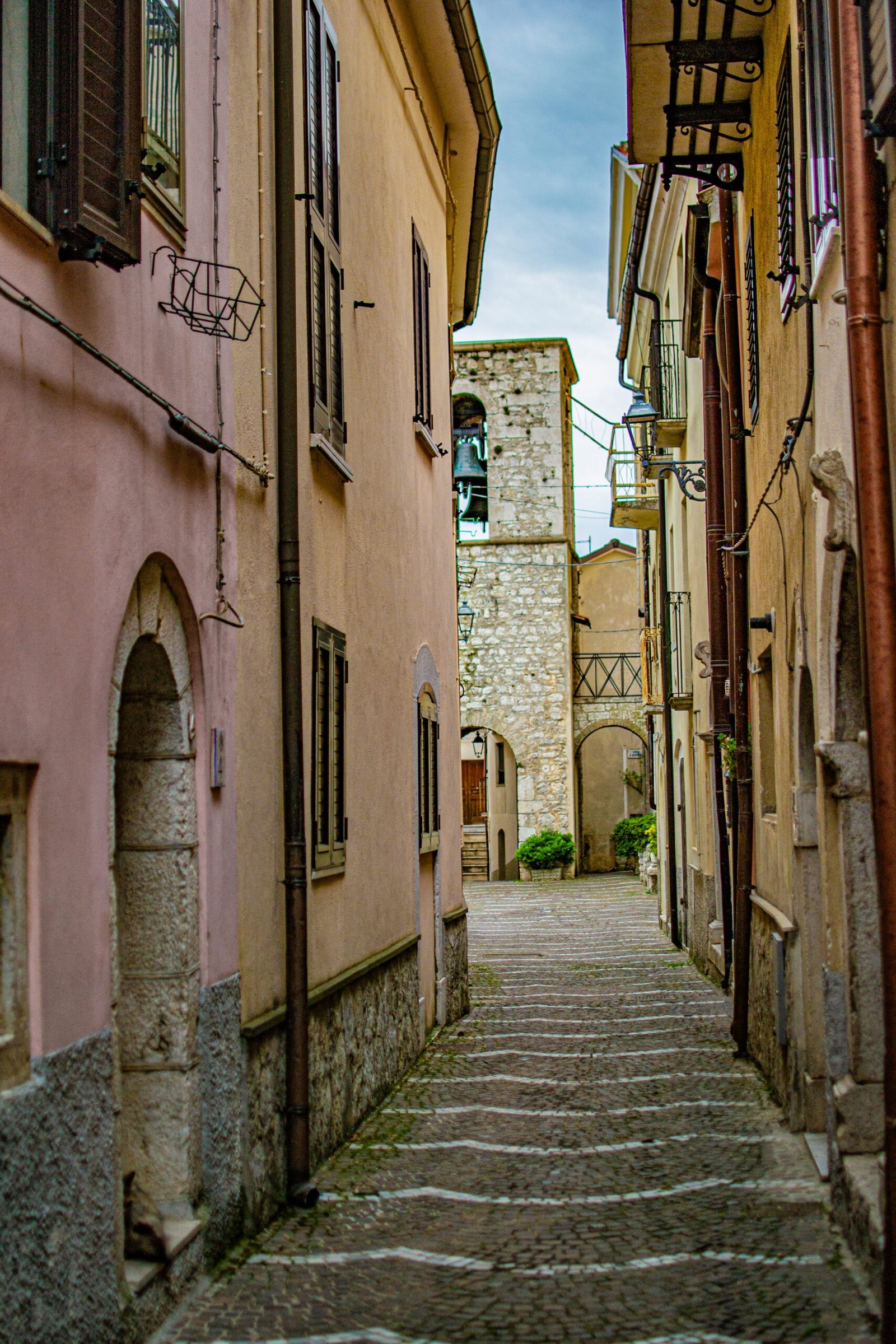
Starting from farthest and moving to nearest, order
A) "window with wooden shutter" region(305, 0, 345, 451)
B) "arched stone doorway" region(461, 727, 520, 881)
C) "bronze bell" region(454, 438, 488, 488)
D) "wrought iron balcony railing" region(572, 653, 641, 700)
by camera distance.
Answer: "arched stone doorway" region(461, 727, 520, 881), "wrought iron balcony railing" region(572, 653, 641, 700), "bronze bell" region(454, 438, 488, 488), "window with wooden shutter" region(305, 0, 345, 451)

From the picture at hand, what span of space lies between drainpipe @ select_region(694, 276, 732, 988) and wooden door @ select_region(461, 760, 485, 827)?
76.0ft

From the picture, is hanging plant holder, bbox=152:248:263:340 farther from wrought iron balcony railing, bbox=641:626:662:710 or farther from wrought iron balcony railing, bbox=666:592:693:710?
wrought iron balcony railing, bbox=641:626:662:710

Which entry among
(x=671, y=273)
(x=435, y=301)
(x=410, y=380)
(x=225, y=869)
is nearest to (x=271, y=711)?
(x=225, y=869)

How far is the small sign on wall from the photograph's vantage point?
5.57 m

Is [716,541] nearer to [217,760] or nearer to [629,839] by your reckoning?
[217,760]

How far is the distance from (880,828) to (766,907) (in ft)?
15.6

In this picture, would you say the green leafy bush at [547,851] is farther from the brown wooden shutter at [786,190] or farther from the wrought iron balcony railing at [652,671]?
the brown wooden shutter at [786,190]

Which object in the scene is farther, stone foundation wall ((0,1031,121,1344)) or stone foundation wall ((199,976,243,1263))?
stone foundation wall ((199,976,243,1263))

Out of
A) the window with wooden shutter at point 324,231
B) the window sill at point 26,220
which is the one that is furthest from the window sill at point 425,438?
the window sill at point 26,220

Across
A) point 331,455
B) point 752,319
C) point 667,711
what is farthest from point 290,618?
point 667,711

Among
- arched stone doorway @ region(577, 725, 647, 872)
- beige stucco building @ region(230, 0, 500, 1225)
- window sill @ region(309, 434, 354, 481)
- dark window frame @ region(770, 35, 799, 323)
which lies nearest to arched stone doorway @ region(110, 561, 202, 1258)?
beige stucco building @ region(230, 0, 500, 1225)

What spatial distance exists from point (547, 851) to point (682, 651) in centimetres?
1449

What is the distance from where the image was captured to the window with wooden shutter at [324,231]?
7484 millimetres

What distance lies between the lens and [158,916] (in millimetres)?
5191
